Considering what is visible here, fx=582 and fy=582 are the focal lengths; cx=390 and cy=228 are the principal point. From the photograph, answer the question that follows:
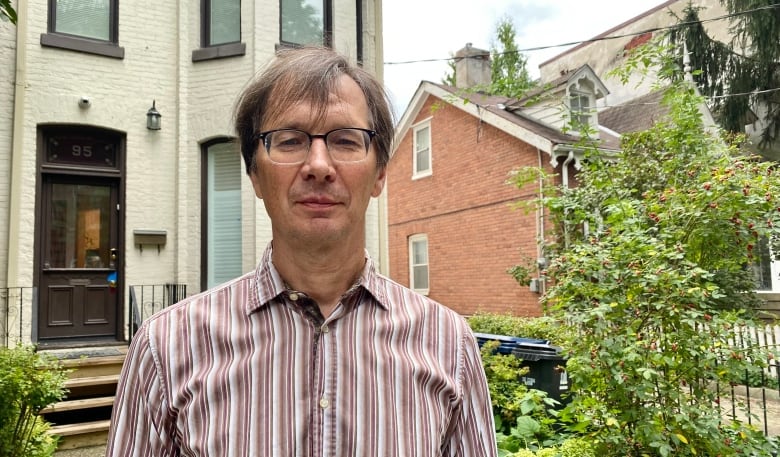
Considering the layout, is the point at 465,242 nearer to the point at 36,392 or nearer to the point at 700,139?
the point at 700,139

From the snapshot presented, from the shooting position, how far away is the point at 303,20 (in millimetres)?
9188

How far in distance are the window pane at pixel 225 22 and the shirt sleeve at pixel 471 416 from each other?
27.2 ft

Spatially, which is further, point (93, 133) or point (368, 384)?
point (93, 133)

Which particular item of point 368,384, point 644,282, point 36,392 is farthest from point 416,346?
point 36,392

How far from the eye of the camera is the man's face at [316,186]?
1419 mm

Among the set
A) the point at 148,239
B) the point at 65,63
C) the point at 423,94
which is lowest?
the point at 148,239

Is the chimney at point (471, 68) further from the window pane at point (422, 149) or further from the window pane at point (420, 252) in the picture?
the window pane at point (420, 252)

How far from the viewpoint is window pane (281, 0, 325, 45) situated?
9062mm

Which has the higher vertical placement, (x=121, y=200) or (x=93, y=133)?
(x=93, y=133)

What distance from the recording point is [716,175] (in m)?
3.85

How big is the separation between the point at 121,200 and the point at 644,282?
7084 millimetres

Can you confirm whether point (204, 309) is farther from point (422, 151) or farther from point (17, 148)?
point (422, 151)

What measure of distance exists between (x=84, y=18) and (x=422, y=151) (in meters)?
9.25

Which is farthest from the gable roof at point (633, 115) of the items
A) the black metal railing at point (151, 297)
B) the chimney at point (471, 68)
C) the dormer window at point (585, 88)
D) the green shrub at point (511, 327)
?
the black metal railing at point (151, 297)
